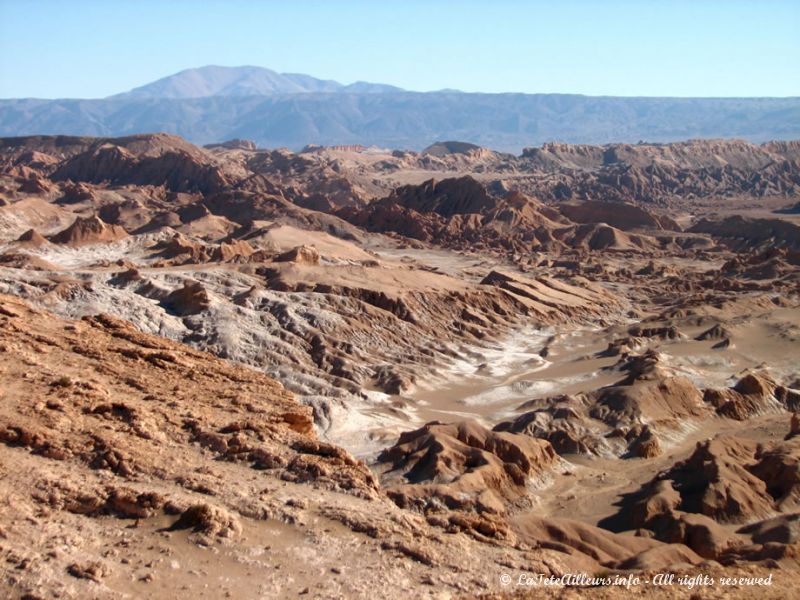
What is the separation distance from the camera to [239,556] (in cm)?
1284

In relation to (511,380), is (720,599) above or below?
above

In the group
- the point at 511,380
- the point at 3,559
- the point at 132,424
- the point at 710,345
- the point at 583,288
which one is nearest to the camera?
the point at 3,559

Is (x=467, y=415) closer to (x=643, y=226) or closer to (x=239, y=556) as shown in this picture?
(x=239, y=556)

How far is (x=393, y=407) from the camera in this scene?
36000 millimetres

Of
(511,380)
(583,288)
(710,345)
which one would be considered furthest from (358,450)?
(583,288)

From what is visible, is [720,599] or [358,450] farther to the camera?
[358,450]

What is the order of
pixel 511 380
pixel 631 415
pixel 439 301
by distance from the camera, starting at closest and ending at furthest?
pixel 631 415, pixel 511 380, pixel 439 301

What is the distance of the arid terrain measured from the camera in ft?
43.5

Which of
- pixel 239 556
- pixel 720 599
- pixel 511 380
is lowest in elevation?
pixel 511 380

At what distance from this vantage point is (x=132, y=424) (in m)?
16.2

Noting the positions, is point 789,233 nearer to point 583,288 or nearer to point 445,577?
point 583,288

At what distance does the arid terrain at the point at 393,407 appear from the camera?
13.2m

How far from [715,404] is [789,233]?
55215 mm

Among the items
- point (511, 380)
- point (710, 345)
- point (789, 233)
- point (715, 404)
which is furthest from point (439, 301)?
point (789, 233)
